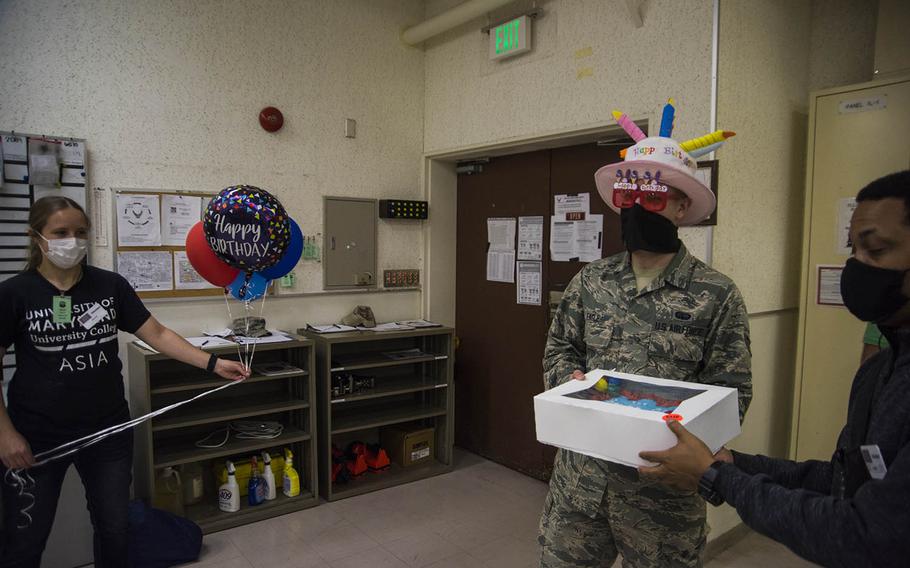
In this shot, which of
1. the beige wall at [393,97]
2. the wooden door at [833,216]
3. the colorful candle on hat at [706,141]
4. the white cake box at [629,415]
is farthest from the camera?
the beige wall at [393,97]

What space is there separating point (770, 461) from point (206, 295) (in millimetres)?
2927

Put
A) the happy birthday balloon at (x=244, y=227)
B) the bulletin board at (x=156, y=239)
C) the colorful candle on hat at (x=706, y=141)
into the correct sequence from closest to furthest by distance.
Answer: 1. the colorful candle on hat at (x=706, y=141)
2. the happy birthday balloon at (x=244, y=227)
3. the bulletin board at (x=156, y=239)

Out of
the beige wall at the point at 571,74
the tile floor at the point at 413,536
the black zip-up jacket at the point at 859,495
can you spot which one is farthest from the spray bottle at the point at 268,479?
the black zip-up jacket at the point at 859,495

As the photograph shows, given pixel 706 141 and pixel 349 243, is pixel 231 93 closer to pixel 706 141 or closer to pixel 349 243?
pixel 349 243

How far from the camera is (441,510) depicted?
3223 mm

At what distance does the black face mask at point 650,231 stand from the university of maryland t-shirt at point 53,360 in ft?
5.99

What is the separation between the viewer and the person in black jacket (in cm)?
82

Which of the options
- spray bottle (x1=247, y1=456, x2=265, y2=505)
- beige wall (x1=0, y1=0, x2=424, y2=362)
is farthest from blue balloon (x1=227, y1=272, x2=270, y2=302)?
spray bottle (x1=247, y1=456, x2=265, y2=505)

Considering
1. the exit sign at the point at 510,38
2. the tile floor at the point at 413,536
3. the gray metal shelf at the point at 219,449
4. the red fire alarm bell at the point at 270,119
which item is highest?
the exit sign at the point at 510,38

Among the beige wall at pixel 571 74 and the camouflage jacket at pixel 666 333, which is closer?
the camouflage jacket at pixel 666 333

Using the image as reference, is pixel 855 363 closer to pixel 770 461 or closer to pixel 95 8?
pixel 770 461

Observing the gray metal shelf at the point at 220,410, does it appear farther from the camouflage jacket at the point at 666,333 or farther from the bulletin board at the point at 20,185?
the camouflage jacket at the point at 666,333

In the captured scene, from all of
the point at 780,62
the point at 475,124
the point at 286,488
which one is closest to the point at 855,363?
the point at 780,62

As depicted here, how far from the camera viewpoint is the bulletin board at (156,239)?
297 centimetres
